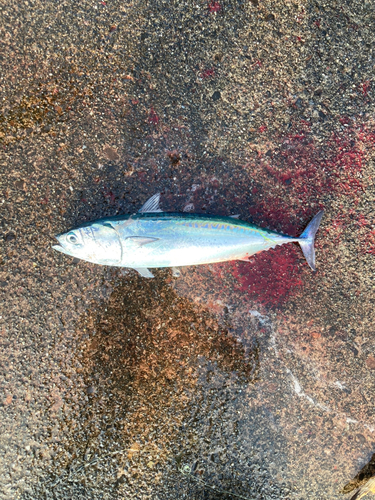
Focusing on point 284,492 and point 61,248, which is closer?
point 61,248

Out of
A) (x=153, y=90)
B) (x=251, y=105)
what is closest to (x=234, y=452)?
(x=251, y=105)

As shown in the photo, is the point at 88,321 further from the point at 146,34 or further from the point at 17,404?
Result: the point at 146,34

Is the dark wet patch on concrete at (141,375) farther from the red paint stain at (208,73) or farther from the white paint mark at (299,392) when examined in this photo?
the red paint stain at (208,73)

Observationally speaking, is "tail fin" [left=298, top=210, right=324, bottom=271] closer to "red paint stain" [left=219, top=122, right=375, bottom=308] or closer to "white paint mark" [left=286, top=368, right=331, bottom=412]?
"red paint stain" [left=219, top=122, right=375, bottom=308]

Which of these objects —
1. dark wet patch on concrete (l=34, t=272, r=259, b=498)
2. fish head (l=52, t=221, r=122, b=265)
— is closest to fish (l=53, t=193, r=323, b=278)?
fish head (l=52, t=221, r=122, b=265)

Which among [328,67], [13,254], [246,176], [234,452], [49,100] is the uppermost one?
[328,67]

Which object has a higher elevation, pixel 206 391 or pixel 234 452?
pixel 206 391
